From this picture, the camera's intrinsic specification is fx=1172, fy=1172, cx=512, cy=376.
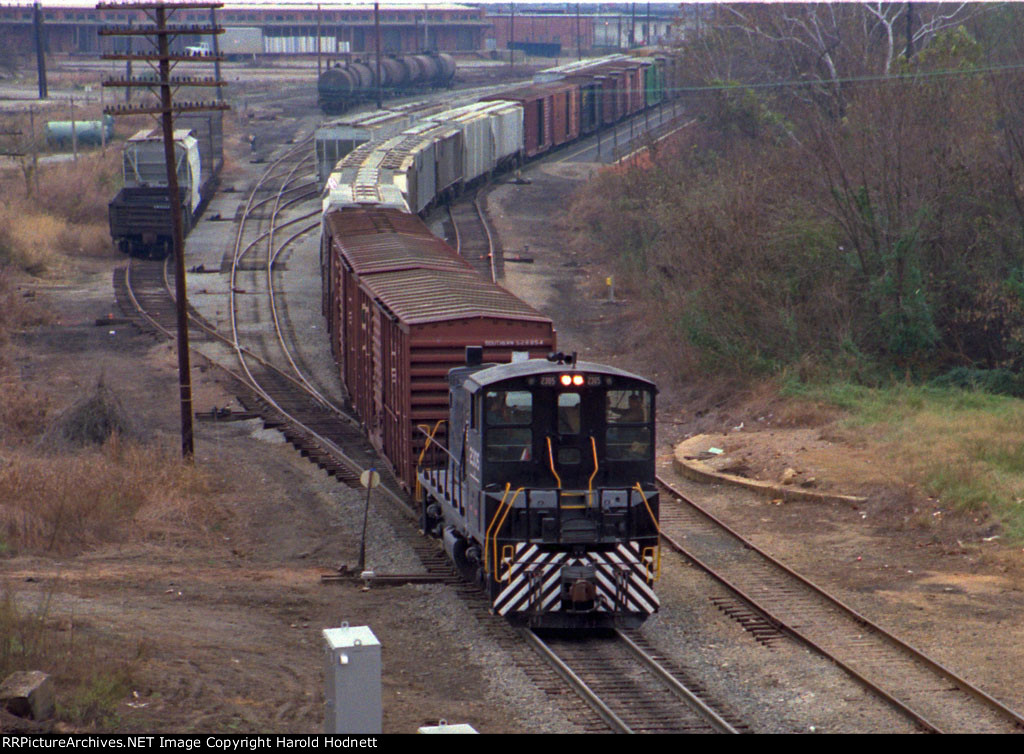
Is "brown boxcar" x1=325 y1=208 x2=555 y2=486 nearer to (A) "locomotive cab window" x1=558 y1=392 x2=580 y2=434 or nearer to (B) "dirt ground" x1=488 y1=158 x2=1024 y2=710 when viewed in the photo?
(A) "locomotive cab window" x1=558 y1=392 x2=580 y2=434

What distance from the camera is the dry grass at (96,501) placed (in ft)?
52.4

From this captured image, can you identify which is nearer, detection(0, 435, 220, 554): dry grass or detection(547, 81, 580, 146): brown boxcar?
detection(0, 435, 220, 554): dry grass

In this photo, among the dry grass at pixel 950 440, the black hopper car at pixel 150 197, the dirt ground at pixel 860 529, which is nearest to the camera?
the dirt ground at pixel 860 529

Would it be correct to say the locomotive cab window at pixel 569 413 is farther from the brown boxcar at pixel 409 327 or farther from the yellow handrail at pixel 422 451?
the yellow handrail at pixel 422 451

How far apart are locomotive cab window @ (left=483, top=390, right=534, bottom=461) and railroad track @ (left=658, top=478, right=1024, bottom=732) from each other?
3.39 meters

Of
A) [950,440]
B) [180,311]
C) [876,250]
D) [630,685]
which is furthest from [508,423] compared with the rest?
[876,250]

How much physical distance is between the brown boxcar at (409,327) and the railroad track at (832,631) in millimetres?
3793

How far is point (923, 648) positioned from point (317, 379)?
17.6m

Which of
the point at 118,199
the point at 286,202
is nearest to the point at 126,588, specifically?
the point at 118,199

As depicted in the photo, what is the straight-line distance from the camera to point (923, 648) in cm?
1245

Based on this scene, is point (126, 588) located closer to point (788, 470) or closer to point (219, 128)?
point (788, 470)

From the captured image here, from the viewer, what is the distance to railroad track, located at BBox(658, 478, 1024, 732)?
1068cm

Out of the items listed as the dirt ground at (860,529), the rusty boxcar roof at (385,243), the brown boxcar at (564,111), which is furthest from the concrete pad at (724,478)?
the brown boxcar at (564,111)

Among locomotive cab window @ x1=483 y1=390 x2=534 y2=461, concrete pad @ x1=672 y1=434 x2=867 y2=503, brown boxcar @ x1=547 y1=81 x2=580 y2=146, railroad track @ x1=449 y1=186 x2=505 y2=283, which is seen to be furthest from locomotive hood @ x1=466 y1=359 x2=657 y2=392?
brown boxcar @ x1=547 y1=81 x2=580 y2=146
